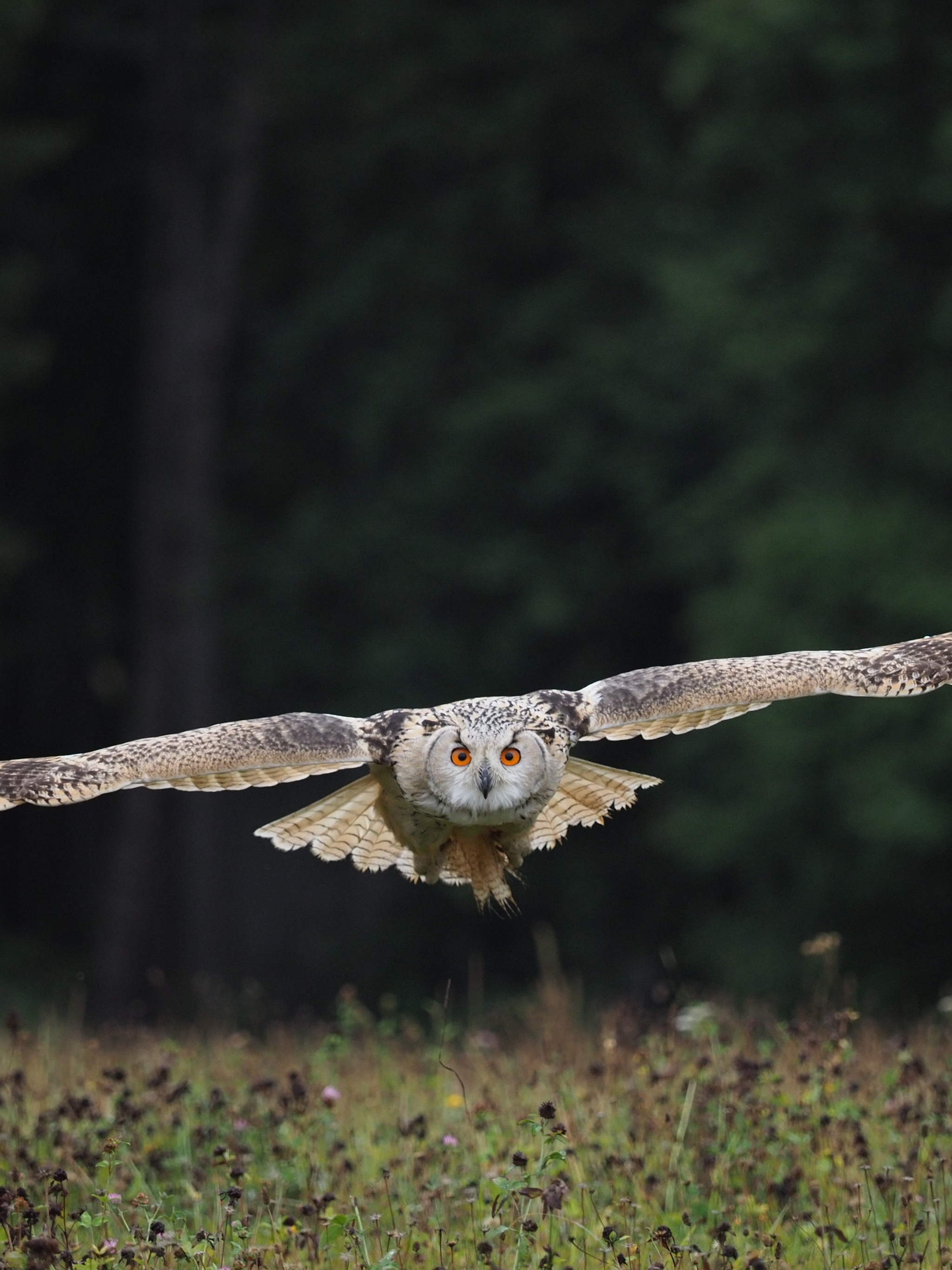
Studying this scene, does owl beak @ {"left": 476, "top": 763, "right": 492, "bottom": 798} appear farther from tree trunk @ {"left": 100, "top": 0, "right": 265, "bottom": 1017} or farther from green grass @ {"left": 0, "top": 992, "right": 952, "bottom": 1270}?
tree trunk @ {"left": 100, "top": 0, "right": 265, "bottom": 1017}

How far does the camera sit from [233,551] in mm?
19719

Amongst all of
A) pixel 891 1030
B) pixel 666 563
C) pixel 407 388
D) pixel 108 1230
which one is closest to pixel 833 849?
pixel 666 563

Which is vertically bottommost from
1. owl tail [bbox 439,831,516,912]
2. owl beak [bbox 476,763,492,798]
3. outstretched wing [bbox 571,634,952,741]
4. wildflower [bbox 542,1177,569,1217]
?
wildflower [bbox 542,1177,569,1217]

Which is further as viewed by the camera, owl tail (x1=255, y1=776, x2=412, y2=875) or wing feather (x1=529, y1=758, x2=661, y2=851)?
wing feather (x1=529, y1=758, x2=661, y2=851)

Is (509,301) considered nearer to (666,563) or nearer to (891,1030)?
(666,563)

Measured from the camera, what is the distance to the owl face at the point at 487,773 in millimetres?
5895

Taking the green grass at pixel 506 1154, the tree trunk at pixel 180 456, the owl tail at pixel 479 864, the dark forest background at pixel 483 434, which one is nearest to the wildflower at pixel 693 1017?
the green grass at pixel 506 1154

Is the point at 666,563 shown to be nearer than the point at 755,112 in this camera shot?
No

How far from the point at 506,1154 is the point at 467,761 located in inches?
51.0

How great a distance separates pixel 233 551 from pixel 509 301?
411 cm

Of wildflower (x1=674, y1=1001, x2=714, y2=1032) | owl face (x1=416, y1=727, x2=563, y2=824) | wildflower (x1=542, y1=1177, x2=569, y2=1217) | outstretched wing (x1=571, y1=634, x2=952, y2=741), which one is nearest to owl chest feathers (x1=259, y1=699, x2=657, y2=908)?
owl face (x1=416, y1=727, x2=563, y2=824)

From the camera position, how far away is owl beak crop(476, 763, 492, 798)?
19.2ft

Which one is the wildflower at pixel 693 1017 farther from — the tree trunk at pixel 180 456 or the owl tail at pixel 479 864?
the tree trunk at pixel 180 456

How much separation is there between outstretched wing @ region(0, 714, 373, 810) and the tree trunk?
1196 cm
